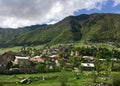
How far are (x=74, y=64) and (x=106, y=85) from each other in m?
72.9

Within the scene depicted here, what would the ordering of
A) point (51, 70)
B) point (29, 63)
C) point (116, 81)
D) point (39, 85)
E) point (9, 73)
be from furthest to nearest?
point (29, 63) → point (51, 70) → point (9, 73) → point (116, 81) → point (39, 85)

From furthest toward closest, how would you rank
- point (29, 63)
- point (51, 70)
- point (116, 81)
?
point (29, 63) < point (51, 70) < point (116, 81)

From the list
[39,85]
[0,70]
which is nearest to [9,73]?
[0,70]

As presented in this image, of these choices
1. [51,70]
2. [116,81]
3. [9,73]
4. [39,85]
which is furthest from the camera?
[51,70]

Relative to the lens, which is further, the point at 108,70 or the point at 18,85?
the point at 108,70

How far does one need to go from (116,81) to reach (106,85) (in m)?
4.56

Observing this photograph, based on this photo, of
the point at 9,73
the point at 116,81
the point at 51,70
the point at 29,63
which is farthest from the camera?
the point at 29,63

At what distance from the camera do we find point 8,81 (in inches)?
4505

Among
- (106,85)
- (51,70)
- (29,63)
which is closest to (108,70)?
(51,70)

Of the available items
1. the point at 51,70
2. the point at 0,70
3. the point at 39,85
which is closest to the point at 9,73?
the point at 0,70

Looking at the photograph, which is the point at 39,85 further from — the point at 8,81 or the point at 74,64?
the point at 74,64

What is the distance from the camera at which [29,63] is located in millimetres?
179875

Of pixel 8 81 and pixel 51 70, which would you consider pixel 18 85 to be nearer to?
pixel 8 81

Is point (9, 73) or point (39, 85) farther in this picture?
point (9, 73)
